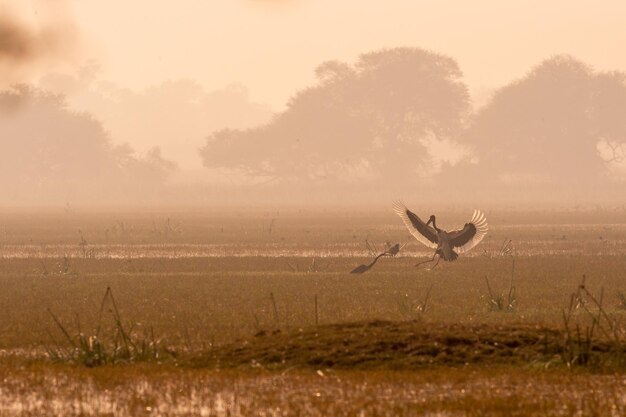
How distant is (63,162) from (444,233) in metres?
94.4

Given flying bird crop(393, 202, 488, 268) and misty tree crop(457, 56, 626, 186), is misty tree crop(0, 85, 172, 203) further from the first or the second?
flying bird crop(393, 202, 488, 268)

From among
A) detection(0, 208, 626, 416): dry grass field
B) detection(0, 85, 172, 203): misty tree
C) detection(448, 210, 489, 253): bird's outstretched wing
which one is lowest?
detection(0, 208, 626, 416): dry grass field

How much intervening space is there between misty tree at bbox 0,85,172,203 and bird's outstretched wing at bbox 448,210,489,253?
9082 centimetres

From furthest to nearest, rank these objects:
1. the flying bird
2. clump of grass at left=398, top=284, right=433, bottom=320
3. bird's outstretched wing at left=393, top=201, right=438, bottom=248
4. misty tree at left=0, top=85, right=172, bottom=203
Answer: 1. misty tree at left=0, top=85, right=172, bottom=203
2. bird's outstretched wing at left=393, top=201, right=438, bottom=248
3. the flying bird
4. clump of grass at left=398, top=284, right=433, bottom=320

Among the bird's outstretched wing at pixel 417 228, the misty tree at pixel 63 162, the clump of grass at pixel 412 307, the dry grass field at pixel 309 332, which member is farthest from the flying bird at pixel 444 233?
the misty tree at pixel 63 162

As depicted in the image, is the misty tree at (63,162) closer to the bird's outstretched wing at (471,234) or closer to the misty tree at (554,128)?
the misty tree at (554,128)

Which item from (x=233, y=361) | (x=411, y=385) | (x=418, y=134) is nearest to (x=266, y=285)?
(x=233, y=361)

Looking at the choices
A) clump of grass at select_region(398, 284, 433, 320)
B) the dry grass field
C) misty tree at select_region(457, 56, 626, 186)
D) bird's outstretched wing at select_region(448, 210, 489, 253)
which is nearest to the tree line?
misty tree at select_region(457, 56, 626, 186)

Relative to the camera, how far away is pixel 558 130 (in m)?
116

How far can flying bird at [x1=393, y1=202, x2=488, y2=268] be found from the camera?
104 ft

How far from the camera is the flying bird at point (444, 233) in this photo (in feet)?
104

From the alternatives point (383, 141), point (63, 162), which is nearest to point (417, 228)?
point (383, 141)

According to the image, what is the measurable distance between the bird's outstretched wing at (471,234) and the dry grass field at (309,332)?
2.12 ft

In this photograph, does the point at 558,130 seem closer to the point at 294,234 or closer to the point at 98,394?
the point at 294,234
